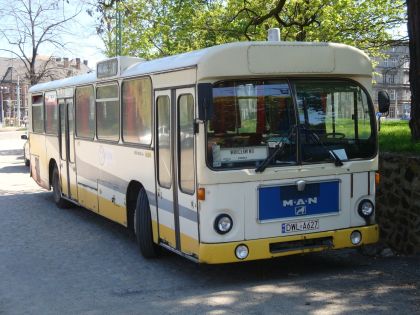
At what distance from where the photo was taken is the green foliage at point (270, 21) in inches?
814

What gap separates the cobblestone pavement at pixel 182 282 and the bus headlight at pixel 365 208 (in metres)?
0.72

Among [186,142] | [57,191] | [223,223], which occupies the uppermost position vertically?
[186,142]

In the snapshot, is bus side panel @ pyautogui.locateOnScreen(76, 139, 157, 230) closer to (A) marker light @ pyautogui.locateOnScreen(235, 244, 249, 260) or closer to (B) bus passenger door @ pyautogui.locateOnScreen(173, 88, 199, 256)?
(B) bus passenger door @ pyautogui.locateOnScreen(173, 88, 199, 256)

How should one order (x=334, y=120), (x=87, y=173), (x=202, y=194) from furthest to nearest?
(x=87, y=173) < (x=334, y=120) < (x=202, y=194)

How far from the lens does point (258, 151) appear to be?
22.2 feet

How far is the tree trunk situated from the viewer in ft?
30.1

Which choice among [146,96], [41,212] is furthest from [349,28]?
[146,96]

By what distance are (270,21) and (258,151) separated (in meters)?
15.7

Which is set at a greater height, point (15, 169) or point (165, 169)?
point (165, 169)

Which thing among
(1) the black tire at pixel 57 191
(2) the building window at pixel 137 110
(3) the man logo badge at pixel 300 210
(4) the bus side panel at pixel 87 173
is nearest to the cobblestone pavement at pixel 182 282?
(3) the man logo badge at pixel 300 210

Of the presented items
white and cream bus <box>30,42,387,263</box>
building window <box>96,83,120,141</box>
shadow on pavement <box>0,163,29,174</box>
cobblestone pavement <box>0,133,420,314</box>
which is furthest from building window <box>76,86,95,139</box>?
shadow on pavement <box>0,163,29,174</box>

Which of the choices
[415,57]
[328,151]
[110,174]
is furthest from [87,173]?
[415,57]

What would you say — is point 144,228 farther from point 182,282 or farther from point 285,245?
point 285,245

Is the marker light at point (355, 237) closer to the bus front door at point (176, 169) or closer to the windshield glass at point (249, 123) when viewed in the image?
the windshield glass at point (249, 123)
